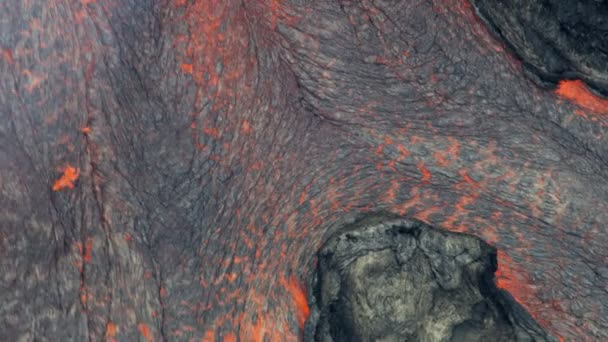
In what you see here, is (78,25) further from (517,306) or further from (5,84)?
(517,306)

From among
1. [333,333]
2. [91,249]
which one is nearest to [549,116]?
[333,333]

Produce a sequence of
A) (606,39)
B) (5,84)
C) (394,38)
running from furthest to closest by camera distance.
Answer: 1. (394,38)
2. (606,39)
3. (5,84)

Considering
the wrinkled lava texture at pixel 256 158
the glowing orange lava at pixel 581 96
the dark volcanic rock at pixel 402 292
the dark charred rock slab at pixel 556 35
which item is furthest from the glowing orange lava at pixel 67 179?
the glowing orange lava at pixel 581 96

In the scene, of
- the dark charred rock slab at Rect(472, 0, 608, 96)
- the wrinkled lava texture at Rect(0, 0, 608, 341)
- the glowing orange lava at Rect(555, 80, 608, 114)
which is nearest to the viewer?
the wrinkled lava texture at Rect(0, 0, 608, 341)

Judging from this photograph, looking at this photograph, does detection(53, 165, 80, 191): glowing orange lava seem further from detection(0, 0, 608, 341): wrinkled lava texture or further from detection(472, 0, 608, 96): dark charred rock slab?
detection(472, 0, 608, 96): dark charred rock slab

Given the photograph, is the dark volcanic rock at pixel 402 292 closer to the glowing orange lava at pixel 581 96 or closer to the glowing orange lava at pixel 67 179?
the glowing orange lava at pixel 581 96

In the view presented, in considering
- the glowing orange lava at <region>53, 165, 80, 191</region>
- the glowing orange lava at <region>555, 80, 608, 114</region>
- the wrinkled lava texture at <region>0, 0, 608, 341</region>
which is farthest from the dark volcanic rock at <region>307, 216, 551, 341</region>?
the glowing orange lava at <region>53, 165, 80, 191</region>
